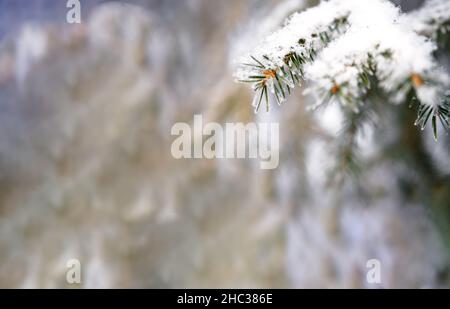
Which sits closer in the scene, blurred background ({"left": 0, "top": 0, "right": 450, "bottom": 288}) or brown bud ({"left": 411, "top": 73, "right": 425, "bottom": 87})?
brown bud ({"left": 411, "top": 73, "right": 425, "bottom": 87})

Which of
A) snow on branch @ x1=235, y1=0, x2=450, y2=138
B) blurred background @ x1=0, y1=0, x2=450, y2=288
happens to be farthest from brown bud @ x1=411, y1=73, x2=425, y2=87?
blurred background @ x1=0, y1=0, x2=450, y2=288

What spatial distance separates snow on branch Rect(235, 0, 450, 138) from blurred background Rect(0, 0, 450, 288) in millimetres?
804

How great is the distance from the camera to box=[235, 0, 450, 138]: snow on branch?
0.96 feet

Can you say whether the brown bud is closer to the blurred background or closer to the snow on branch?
the snow on branch

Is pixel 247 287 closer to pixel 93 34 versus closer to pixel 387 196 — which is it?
pixel 387 196

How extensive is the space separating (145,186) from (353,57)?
3.39ft

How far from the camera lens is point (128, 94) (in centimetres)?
128

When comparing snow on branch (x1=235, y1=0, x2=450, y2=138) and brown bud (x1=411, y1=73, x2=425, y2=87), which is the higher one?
snow on branch (x1=235, y1=0, x2=450, y2=138)

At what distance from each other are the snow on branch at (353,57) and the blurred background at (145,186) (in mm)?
804

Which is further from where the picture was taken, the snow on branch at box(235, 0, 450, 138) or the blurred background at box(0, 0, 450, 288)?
the blurred background at box(0, 0, 450, 288)

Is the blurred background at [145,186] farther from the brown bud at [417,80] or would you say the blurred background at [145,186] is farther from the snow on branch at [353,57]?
the brown bud at [417,80]

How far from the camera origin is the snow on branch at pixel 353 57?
293 mm

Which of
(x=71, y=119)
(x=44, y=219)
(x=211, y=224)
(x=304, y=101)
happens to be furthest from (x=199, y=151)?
(x=44, y=219)
